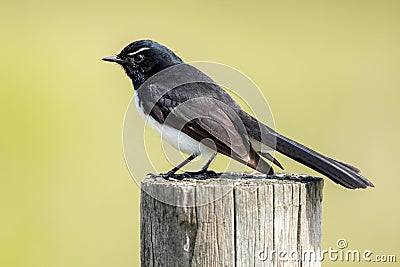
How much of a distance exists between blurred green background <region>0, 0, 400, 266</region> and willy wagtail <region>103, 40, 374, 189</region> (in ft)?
11.0

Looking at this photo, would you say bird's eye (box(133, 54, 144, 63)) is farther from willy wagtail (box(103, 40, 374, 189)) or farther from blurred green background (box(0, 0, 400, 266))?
blurred green background (box(0, 0, 400, 266))

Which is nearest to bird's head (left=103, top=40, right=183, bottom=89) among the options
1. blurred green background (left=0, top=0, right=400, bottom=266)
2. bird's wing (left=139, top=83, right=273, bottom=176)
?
bird's wing (left=139, top=83, right=273, bottom=176)

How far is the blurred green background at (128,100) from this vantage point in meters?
9.73

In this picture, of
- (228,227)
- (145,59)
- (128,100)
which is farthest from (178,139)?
(128,100)

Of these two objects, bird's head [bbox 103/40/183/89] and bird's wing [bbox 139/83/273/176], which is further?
bird's head [bbox 103/40/183/89]

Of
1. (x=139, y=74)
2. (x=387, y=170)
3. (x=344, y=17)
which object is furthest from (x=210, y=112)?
(x=344, y=17)

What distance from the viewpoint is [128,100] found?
1193 cm

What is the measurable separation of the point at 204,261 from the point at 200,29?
1040 centimetres

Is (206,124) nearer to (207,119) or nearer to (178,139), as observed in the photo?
Answer: (207,119)

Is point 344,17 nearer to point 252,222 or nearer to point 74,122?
point 74,122

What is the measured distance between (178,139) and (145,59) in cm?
105

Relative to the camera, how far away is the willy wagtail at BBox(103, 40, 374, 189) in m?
5.20

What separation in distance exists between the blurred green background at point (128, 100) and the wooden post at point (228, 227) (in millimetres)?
4837

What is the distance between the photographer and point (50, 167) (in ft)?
35.5
